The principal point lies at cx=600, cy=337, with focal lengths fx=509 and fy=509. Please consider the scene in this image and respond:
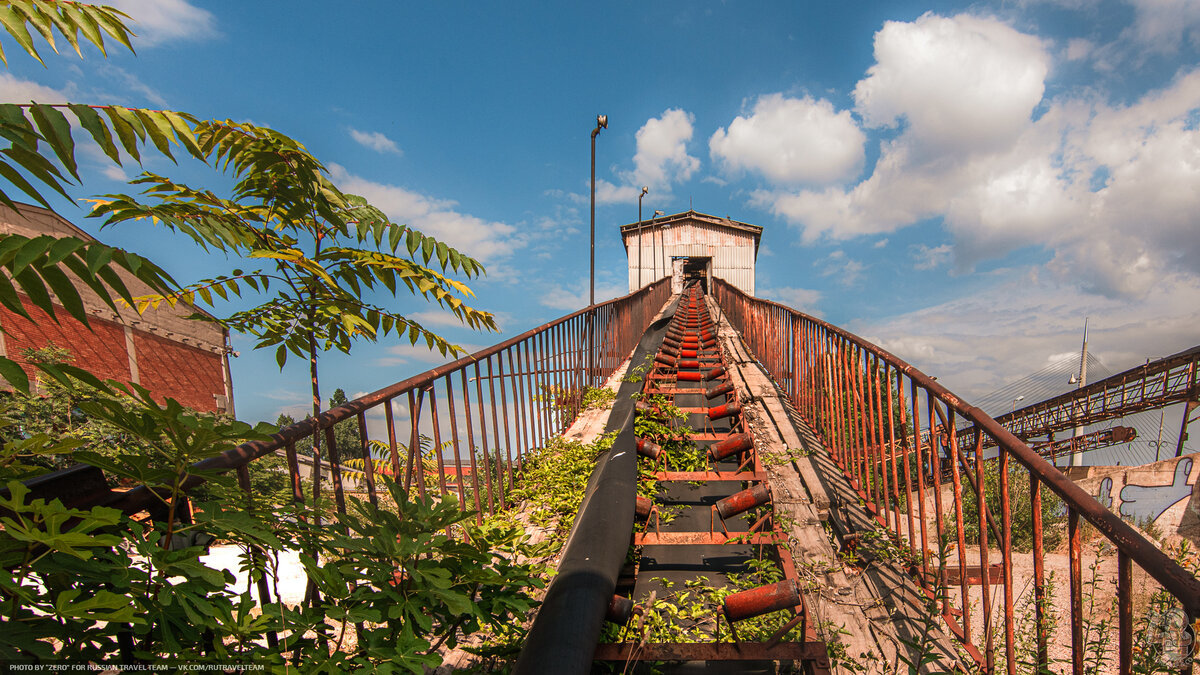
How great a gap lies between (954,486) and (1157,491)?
2379 centimetres

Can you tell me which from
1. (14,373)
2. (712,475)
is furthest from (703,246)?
(14,373)

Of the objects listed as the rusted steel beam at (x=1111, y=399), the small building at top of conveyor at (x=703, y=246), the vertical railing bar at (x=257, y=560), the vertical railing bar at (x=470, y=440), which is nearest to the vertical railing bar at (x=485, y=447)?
the vertical railing bar at (x=470, y=440)

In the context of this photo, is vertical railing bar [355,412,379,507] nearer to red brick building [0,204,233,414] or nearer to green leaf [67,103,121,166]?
green leaf [67,103,121,166]

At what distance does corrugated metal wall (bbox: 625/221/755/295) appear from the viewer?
109 ft

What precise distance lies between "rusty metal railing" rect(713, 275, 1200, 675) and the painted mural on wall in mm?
17377

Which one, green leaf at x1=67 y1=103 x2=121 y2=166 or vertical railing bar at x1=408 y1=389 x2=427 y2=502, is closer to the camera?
green leaf at x1=67 y1=103 x2=121 y2=166

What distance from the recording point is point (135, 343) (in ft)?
83.5

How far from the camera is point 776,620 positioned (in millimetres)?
2984

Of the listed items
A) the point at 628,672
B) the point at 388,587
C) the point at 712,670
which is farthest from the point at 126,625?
the point at 712,670

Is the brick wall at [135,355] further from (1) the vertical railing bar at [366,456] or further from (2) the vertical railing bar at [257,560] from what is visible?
(2) the vertical railing bar at [257,560]

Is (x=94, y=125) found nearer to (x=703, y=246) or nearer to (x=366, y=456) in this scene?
(x=366, y=456)

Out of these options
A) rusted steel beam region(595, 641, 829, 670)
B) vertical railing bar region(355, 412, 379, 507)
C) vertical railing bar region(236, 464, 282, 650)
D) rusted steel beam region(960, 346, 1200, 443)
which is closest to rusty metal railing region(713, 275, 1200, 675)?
rusted steel beam region(595, 641, 829, 670)

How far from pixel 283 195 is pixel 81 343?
29006mm

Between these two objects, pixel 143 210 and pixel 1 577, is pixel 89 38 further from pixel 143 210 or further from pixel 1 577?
pixel 1 577
